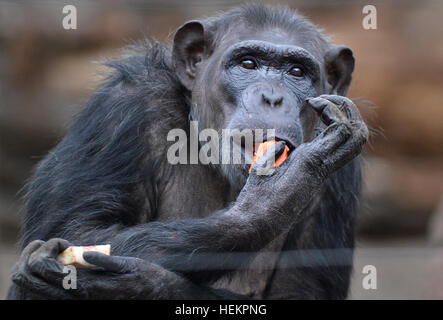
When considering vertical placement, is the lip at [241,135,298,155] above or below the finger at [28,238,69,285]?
above

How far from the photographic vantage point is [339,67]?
16.4ft

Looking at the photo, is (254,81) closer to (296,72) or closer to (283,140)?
(296,72)

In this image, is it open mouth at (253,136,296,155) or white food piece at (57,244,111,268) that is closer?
white food piece at (57,244,111,268)

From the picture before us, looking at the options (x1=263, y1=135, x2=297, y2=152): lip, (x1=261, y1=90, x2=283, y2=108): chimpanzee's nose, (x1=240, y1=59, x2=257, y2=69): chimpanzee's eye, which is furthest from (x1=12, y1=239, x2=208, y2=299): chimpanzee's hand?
(x1=240, y1=59, x2=257, y2=69): chimpanzee's eye

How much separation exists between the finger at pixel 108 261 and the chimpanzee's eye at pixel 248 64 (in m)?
1.49

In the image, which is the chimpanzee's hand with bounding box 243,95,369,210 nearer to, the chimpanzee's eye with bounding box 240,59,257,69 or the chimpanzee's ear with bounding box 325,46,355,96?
the chimpanzee's eye with bounding box 240,59,257,69

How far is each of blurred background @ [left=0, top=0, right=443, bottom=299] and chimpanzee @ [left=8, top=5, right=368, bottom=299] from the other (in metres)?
4.89

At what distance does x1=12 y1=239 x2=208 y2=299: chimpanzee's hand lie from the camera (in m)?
3.61

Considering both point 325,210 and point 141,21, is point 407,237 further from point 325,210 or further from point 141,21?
point 325,210

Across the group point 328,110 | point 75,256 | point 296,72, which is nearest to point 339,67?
point 296,72

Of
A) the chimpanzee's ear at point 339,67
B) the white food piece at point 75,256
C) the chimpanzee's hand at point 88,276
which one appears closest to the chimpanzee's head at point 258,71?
the chimpanzee's ear at point 339,67

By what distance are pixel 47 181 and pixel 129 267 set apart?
1.12 m

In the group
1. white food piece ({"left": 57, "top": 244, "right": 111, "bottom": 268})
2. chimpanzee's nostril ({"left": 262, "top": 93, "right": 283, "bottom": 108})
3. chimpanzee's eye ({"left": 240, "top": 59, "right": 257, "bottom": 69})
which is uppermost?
chimpanzee's eye ({"left": 240, "top": 59, "right": 257, "bottom": 69})

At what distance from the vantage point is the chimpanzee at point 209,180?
3.76 metres
